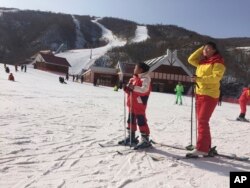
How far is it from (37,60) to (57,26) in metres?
79.3

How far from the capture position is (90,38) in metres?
174

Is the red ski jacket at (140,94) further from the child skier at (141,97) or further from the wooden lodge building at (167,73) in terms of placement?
the wooden lodge building at (167,73)

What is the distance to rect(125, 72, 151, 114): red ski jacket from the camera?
6.95 metres

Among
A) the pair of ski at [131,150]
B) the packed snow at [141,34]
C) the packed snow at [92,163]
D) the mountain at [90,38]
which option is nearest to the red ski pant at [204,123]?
the packed snow at [92,163]

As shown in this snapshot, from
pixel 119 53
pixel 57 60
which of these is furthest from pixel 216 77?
pixel 119 53

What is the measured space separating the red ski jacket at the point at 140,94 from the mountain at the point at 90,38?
95.3 meters

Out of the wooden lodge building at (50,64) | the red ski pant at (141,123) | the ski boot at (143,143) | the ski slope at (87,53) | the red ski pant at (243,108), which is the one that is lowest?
the red ski pant at (243,108)

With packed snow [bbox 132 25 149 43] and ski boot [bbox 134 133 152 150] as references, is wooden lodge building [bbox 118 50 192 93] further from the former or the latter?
packed snow [bbox 132 25 149 43]

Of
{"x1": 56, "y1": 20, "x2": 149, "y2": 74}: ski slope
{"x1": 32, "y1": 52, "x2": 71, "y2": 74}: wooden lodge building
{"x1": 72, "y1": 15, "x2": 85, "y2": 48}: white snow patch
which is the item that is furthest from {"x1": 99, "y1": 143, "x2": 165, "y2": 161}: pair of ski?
{"x1": 72, "y1": 15, "x2": 85, "y2": 48}: white snow patch

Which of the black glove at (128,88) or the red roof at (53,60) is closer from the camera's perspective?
the black glove at (128,88)

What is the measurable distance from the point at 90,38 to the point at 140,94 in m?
170

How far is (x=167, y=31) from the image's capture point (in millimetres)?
177500

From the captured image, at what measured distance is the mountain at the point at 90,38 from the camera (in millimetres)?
115188

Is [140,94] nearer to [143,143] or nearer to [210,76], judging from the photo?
[143,143]
